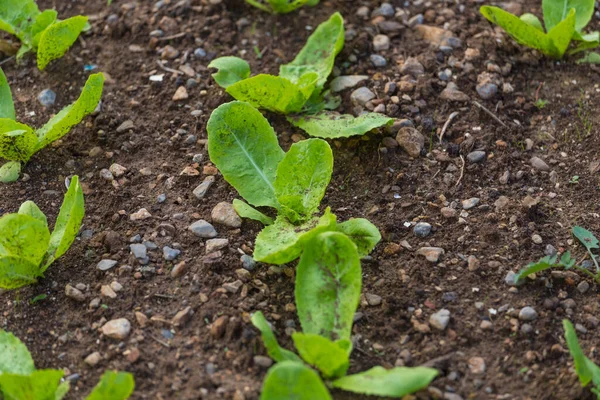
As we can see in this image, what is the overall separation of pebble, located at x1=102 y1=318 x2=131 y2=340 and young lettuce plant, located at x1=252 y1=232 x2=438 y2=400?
1.34ft

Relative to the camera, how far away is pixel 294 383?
196cm

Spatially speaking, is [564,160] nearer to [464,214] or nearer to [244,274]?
[464,214]

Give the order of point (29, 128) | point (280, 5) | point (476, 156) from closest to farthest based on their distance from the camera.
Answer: point (29, 128)
point (476, 156)
point (280, 5)

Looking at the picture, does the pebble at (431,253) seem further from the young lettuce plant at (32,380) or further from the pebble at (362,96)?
the young lettuce plant at (32,380)

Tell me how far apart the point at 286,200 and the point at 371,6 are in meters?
1.35

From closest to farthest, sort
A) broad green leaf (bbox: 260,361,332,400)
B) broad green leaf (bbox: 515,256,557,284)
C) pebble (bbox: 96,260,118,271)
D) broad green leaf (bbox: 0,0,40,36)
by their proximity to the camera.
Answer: broad green leaf (bbox: 260,361,332,400) < broad green leaf (bbox: 515,256,557,284) < pebble (bbox: 96,260,118,271) < broad green leaf (bbox: 0,0,40,36)

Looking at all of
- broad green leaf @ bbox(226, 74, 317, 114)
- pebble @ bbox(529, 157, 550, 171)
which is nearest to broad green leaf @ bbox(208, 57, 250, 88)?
broad green leaf @ bbox(226, 74, 317, 114)

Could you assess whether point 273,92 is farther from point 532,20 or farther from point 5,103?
point 532,20

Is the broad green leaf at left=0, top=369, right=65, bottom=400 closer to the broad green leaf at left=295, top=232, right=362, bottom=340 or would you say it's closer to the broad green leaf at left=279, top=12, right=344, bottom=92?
the broad green leaf at left=295, top=232, right=362, bottom=340

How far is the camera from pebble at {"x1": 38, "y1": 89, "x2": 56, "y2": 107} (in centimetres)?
320

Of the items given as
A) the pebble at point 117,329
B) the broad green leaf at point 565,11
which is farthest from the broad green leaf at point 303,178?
the broad green leaf at point 565,11

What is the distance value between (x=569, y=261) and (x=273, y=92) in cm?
119

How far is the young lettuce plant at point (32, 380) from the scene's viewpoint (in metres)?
2.05

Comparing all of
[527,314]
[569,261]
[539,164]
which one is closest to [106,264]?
[527,314]
